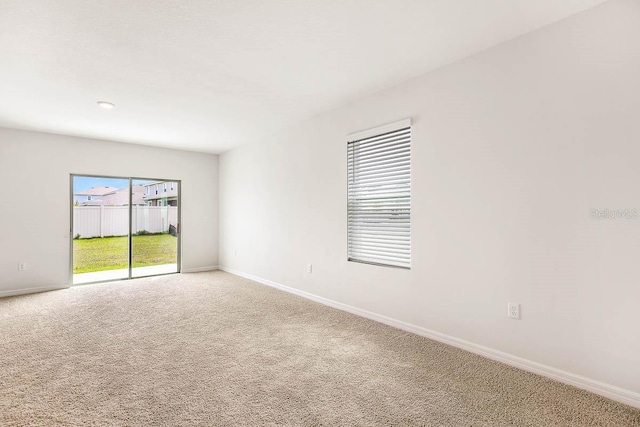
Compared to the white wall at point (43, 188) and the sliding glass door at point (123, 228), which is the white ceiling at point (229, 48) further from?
the sliding glass door at point (123, 228)

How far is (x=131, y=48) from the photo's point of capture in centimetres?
264

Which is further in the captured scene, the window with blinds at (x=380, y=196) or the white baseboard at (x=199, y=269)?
the white baseboard at (x=199, y=269)

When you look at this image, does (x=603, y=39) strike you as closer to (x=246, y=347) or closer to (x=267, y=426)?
(x=267, y=426)

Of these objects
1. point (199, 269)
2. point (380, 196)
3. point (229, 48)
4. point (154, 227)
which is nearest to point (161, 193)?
point (154, 227)

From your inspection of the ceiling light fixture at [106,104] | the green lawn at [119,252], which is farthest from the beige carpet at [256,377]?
the ceiling light fixture at [106,104]

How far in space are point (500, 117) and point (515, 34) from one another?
63cm

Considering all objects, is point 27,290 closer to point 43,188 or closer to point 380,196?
point 43,188

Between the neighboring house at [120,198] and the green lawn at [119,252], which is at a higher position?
the neighboring house at [120,198]

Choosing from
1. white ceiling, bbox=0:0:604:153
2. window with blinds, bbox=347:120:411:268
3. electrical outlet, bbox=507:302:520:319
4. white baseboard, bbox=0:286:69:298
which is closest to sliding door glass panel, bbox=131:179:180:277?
white baseboard, bbox=0:286:69:298

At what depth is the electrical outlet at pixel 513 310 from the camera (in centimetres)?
252

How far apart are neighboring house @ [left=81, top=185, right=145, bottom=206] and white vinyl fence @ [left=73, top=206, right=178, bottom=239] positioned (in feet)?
0.25

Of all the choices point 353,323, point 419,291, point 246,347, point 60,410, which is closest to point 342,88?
point 419,291

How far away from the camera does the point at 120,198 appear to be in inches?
236

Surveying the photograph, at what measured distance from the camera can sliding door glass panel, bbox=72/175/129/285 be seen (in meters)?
5.59
